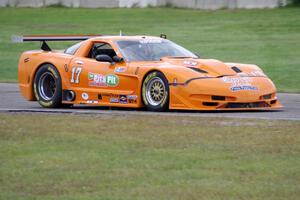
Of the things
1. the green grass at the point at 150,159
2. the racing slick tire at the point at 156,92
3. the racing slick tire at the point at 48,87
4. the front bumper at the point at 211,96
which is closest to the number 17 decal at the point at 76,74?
the racing slick tire at the point at 48,87

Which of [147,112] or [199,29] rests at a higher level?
Result: [199,29]

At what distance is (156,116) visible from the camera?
13.7 meters

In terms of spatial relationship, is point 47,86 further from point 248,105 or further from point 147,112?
point 248,105

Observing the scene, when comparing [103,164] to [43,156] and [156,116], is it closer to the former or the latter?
[43,156]

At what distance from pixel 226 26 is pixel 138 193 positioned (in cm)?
A: 2756

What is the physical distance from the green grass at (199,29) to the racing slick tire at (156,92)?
638cm

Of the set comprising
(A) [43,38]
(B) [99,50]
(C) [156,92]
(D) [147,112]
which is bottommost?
(D) [147,112]

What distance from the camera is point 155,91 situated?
1477 centimetres

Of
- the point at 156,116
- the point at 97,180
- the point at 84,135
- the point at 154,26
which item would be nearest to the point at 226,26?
the point at 154,26

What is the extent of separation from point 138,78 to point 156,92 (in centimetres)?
38

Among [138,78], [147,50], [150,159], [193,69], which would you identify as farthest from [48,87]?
[150,159]

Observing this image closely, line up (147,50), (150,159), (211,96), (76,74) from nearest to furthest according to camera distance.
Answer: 1. (150,159)
2. (211,96)
3. (147,50)
4. (76,74)

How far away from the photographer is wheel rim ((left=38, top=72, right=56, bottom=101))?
16.3m

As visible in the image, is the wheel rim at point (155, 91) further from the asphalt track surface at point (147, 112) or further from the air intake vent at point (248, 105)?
the air intake vent at point (248, 105)
